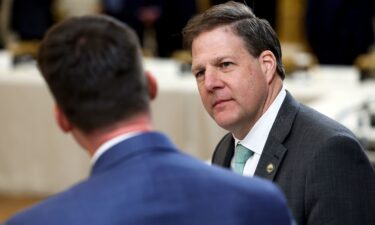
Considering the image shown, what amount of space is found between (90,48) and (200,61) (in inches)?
26.8

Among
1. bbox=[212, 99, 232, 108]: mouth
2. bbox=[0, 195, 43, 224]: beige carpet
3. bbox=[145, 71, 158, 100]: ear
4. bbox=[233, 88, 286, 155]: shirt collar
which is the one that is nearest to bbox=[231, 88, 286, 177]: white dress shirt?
bbox=[233, 88, 286, 155]: shirt collar

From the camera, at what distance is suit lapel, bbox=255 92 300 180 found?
1.97m

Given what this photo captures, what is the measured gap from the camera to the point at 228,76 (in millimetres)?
1960

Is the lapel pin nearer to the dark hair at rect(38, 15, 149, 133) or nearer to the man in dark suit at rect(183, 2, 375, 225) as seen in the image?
the man in dark suit at rect(183, 2, 375, 225)

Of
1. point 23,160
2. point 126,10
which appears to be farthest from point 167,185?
point 126,10

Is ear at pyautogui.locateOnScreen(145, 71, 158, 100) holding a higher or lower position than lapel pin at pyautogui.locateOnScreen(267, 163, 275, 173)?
higher

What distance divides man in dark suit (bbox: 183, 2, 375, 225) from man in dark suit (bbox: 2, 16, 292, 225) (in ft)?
1.75

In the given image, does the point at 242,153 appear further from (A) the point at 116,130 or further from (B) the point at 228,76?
(A) the point at 116,130

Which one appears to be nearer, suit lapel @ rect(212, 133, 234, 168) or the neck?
the neck

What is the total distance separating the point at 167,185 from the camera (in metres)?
1.29

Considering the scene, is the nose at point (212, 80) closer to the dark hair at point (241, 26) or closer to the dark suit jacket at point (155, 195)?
the dark hair at point (241, 26)

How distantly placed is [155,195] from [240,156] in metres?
0.79

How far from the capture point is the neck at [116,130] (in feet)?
4.37

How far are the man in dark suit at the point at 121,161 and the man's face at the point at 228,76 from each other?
608 mm
